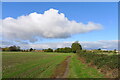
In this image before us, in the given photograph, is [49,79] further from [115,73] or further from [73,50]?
[73,50]

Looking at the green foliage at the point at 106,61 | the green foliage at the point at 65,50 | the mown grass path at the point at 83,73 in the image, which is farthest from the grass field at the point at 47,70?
the green foliage at the point at 65,50

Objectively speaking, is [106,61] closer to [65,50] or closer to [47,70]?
[47,70]

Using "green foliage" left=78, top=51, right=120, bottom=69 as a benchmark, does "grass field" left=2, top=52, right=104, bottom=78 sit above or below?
below

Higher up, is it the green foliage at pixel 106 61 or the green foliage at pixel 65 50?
the green foliage at pixel 106 61

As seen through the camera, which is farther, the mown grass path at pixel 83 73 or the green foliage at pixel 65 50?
the green foliage at pixel 65 50

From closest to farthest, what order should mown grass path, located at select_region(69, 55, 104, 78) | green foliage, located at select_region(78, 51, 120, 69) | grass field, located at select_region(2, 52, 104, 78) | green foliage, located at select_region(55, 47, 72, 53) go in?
mown grass path, located at select_region(69, 55, 104, 78)
grass field, located at select_region(2, 52, 104, 78)
green foliage, located at select_region(78, 51, 120, 69)
green foliage, located at select_region(55, 47, 72, 53)

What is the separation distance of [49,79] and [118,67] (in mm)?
5902

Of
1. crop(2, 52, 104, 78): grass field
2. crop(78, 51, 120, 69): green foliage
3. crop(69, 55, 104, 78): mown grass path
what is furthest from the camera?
crop(78, 51, 120, 69): green foliage

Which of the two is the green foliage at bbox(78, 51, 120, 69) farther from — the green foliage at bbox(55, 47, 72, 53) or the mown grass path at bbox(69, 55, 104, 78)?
the green foliage at bbox(55, 47, 72, 53)

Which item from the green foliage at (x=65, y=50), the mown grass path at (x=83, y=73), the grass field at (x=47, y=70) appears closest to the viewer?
the mown grass path at (x=83, y=73)

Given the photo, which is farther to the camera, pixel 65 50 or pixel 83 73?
pixel 65 50

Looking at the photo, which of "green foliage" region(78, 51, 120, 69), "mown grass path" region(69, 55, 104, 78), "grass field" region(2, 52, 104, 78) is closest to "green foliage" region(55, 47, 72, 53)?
"grass field" region(2, 52, 104, 78)

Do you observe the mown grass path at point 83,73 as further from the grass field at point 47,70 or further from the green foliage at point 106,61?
the green foliage at point 106,61

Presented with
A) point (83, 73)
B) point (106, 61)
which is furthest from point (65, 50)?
point (83, 73)
